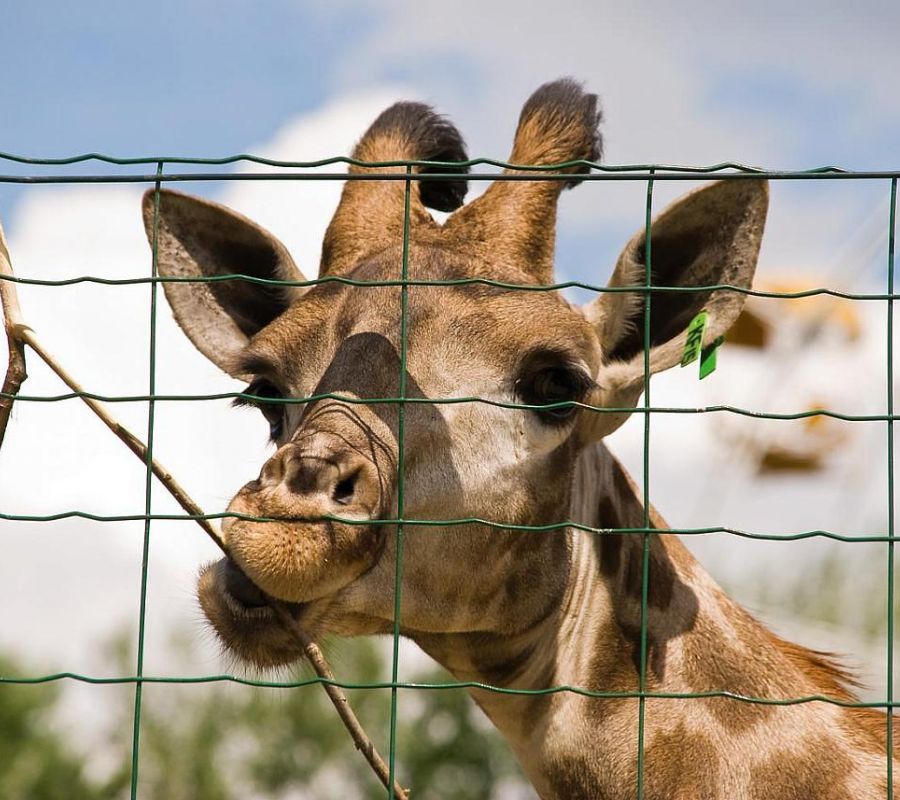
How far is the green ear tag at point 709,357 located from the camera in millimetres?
5355

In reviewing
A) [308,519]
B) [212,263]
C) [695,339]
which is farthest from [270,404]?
[695,339]

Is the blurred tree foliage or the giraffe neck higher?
the giraffe neck

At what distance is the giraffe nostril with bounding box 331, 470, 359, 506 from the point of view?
4604 millimetres

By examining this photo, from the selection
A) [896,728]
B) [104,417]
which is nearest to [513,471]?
[104,417]

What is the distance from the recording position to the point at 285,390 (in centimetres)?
559

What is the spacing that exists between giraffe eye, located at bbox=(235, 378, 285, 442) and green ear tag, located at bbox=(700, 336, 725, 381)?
1629 mm

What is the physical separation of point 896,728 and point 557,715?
1.38 m

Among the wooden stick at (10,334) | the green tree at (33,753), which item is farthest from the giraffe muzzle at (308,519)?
the green tree at (33,753)

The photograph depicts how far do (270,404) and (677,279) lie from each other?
5.70 feet

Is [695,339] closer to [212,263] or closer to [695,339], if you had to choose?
[695,339]

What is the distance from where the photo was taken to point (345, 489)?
4648 mm

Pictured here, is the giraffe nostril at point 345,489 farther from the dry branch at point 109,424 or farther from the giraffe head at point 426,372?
the dry branch at point 109,424

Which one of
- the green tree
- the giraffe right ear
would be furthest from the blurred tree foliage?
the giraffe right ear

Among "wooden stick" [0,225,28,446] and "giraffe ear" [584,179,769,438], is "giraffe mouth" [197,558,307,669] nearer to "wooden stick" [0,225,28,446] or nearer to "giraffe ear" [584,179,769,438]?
"wooden stick" [0,225,28,446]
